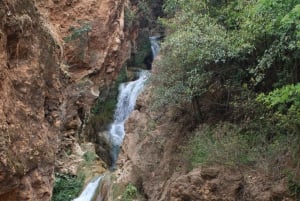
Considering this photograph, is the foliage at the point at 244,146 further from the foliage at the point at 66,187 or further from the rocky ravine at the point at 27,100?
the foliage at the point at 66,187

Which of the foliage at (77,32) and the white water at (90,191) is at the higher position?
the foliage at (77,32)

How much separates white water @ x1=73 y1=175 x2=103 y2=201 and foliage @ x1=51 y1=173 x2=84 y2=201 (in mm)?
243

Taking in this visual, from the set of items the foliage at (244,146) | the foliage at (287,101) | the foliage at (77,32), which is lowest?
the foliage at (244,146)

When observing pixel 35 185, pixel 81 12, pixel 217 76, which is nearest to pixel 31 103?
pixel 35 185

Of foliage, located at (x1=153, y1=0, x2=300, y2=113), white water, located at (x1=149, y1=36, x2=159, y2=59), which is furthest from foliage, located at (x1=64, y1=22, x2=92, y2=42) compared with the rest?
white water, located at (x1=149, y1=36, x2=159, y2=59)

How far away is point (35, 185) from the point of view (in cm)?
877

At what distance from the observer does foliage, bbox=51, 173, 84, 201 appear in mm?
15828

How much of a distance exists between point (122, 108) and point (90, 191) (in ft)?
28.6

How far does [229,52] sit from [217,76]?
1682 mm

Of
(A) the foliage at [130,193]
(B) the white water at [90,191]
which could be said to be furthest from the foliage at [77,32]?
(A) the foliage at [130,193]

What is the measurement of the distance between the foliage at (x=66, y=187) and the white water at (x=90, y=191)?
0.24 m

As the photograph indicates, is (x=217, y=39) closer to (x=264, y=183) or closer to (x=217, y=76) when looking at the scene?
(x=217, y=76)

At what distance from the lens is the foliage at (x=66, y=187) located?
1583cm

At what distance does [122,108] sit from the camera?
24234mm
